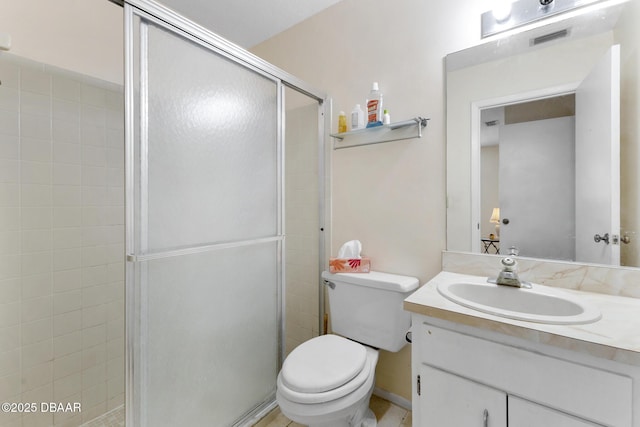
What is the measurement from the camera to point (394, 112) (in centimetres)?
158

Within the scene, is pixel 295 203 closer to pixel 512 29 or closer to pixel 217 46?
pixel 217 46

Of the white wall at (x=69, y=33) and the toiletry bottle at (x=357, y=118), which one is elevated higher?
the white wall at (x=69, y=33)

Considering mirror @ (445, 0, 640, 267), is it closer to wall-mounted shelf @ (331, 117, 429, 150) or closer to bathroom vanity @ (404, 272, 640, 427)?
wall-mounted shelf @ (331, 117, 429, 150)

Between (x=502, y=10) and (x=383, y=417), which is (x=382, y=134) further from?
(x=383, y=417)

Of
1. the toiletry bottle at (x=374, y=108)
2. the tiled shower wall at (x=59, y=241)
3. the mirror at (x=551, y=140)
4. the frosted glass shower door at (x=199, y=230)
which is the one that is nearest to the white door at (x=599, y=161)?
the mirror at (x=551, y=140)

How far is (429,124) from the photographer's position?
4.82 feet

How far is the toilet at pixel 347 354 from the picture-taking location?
1.08 meters

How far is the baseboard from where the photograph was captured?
158 centimetres

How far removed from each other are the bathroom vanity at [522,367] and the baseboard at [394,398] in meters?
0.67

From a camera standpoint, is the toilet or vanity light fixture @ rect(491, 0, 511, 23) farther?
vanity light fixture @ rect(491, 0, 511, 23)

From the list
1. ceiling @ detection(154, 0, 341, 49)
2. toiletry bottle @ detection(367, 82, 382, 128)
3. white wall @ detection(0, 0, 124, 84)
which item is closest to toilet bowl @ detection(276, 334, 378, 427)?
toiletry bottle @ detection(367, 82, 382, 128)

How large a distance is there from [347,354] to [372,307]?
28cm

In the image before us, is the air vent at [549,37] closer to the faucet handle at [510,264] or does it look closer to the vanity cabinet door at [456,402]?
the faucet handle at [510,264]

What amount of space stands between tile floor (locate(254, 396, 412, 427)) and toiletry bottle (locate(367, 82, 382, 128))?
5.24 ft
